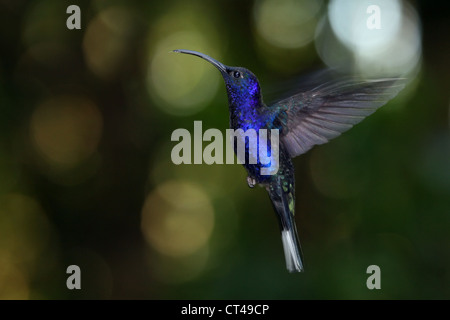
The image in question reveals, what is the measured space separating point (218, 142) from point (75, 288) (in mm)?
1610

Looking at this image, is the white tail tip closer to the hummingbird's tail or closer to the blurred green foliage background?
the hummingbird's tail

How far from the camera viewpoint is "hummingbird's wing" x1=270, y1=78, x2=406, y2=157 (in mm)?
764

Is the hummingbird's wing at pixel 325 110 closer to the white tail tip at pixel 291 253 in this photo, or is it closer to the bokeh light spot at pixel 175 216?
the white tail tip at pixel 291 253

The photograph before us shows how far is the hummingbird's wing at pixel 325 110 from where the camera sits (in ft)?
2.51

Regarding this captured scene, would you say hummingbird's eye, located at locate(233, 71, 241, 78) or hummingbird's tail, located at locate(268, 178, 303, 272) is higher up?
hummingbird's eye, located at locate(233, 71, 241, 78)

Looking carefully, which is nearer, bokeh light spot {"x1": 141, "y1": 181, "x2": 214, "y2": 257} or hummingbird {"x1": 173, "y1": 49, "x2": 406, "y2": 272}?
hummingbird {"x1": 173, "y1": 49, "x2": 406, "y2": 272}

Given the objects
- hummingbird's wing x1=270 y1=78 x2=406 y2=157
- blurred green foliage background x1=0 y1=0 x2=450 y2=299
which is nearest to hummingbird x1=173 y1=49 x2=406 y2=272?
hummingbird's wing x1=270 y1=78 x2=406 y2=157

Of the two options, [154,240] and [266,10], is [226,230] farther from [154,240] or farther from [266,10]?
[266,10]

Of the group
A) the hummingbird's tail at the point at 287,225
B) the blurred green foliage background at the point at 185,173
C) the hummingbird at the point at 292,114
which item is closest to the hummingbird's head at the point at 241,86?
the hummingbird at the point at 292,114

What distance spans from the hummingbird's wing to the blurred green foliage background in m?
1.11

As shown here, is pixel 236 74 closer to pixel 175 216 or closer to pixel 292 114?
pixel 292 114

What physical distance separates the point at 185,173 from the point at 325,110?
1.32m

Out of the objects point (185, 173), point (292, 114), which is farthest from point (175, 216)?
point (292, 114)

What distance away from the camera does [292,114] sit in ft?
3.00
